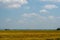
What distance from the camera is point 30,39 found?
8359mm

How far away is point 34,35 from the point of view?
8.60 metres

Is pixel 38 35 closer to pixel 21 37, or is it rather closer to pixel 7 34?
pixel 21 37

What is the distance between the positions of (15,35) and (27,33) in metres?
0.59

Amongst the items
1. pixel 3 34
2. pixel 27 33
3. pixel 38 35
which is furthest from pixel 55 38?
pixel 3 34

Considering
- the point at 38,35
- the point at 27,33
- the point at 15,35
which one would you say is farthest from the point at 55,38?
the point at 15,35

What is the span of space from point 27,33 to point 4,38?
3.75 ft

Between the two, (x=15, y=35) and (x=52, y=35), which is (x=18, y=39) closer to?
(x=15, y=35)

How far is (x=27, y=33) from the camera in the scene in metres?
8.59

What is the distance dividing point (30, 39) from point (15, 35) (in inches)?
30.9

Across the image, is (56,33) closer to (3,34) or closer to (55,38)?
(55,38)

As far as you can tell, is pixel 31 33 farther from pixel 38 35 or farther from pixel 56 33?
pixel 56 33

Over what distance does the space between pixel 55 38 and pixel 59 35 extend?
10.6 inches

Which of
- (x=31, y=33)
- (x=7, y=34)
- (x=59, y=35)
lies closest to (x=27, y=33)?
(x=31, y=33)

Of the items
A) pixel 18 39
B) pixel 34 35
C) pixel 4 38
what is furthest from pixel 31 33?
pixel 4 38
